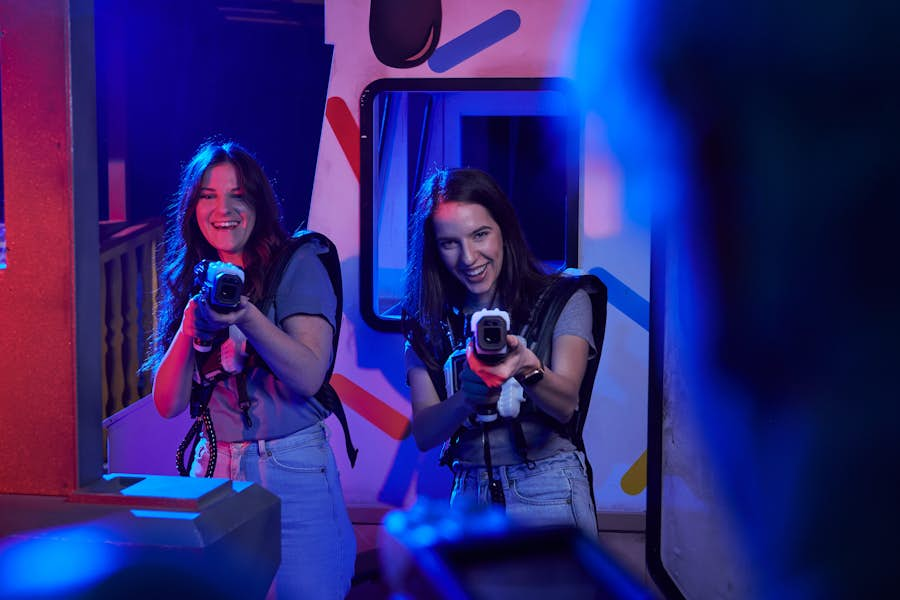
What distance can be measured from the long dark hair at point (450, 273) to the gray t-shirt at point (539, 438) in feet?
0.29

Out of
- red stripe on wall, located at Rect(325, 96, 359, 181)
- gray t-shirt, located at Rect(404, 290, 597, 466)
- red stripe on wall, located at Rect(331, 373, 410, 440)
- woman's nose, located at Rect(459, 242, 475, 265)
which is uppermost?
red stripe on wall, located at Rect(325, 96, 359, 181)

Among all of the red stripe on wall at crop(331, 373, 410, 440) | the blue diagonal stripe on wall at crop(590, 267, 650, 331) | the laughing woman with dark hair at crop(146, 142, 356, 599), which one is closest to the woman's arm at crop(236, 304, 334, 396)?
the laughing woman with dark hair at crop(146, 142, 356, 599)

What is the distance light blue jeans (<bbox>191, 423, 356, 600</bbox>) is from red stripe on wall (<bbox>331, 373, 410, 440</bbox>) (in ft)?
6.68

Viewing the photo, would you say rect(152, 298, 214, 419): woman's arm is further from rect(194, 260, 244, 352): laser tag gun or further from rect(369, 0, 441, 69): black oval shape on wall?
rect(369, 0, 441, 69): black oval shape on wall

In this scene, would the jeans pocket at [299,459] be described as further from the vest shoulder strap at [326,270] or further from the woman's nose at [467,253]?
the woman's nose at [467,253]

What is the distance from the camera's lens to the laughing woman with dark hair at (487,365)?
1.66m

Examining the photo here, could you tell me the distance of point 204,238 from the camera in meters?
1.94

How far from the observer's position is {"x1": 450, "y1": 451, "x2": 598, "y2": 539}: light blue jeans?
1.66 m

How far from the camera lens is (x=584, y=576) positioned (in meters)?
0.66

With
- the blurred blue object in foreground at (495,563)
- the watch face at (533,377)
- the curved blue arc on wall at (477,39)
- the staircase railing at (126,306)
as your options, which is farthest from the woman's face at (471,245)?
the staircase railing at (126,306)

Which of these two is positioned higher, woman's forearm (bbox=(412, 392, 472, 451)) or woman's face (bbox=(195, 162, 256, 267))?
woman's face (bbox=(195, 162, 256, 267))

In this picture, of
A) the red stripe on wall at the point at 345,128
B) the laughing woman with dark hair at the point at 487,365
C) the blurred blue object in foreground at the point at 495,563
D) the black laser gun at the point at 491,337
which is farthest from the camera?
the red stripe on wall at the point at 345,128

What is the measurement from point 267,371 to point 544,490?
668 mm

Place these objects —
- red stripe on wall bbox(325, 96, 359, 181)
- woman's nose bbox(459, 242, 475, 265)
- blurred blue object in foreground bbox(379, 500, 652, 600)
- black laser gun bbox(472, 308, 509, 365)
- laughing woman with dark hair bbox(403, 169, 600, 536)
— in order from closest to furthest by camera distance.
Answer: blurred blue object in foreground bbox(379, 500, 652, 600)
black laser gun bbox(472, 308, 509, 365)
laughing woman with dark hair bbox(403, 169, 600, 536)
woman's nose bbox(459, 242, 475, 265)
red stripe on wall bbox(325, 96, 359, 181)
